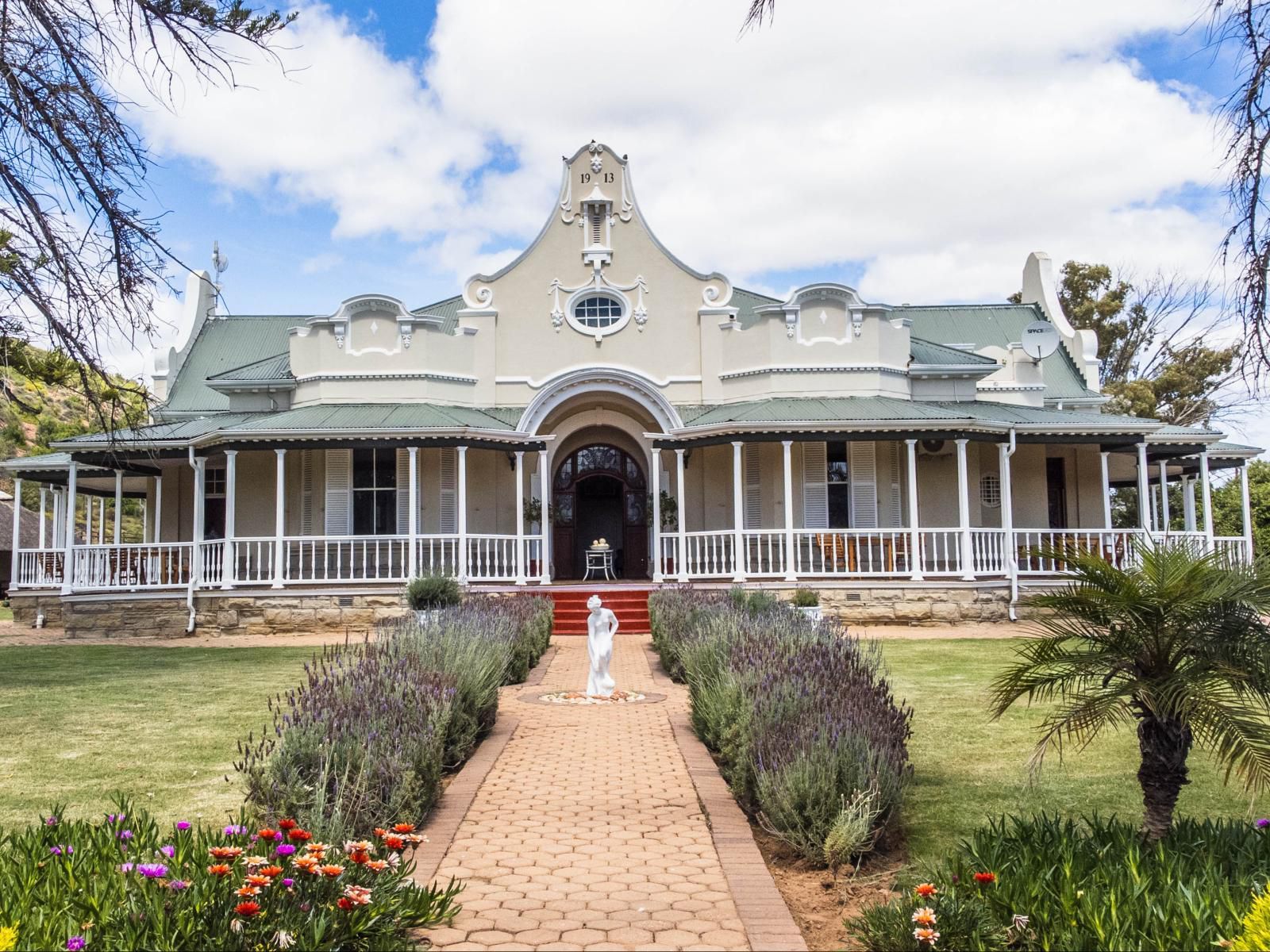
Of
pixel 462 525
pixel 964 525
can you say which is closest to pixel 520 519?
pixel 462 525

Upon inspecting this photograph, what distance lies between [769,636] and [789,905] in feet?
15.0

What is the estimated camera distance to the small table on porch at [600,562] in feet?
73.3

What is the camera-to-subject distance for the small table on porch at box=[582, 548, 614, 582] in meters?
22.3

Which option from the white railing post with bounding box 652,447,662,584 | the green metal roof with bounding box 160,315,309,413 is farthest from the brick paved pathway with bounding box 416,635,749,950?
the green metal roof with bounding box 160,315,309,413

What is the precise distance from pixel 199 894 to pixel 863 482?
764 inches

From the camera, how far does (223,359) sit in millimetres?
27188

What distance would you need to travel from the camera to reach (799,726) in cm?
660

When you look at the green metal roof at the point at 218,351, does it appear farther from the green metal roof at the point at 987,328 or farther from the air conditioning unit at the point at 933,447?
the green metal roof at the point at 987,328

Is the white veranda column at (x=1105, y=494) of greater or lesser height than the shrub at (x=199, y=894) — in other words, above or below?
above

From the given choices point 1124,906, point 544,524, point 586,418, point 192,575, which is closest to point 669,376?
point 586,418

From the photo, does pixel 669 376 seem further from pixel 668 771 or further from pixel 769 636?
pixel 668 771

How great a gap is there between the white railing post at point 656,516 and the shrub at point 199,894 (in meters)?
16.5

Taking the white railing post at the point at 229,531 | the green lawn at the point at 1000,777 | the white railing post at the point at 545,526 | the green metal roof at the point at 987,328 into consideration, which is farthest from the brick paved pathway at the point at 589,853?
the green metal roof at the point at 987,328

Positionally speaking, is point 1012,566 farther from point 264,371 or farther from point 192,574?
point 264,371
